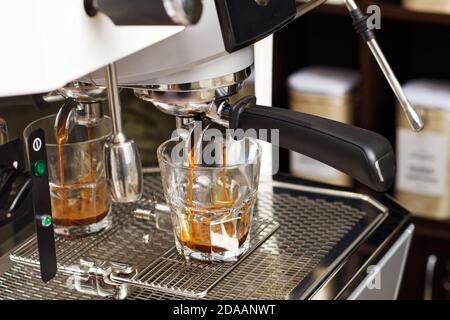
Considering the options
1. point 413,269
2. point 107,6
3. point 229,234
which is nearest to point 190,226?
point 229,234

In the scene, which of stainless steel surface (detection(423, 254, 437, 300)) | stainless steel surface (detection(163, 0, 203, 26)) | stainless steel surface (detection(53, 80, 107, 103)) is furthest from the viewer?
stainless steel surface (detection(423, 254, 437, 300))

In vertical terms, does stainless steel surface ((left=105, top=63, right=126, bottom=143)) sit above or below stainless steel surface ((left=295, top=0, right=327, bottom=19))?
below

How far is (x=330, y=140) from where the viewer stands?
0.76m

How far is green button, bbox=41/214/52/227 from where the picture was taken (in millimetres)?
815

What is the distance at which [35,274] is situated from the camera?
91cm

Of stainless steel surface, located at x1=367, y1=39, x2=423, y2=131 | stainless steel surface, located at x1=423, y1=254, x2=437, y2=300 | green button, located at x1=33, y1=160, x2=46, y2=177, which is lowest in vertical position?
stainless steel surface, located at x1=423, y1=254, x2=437, y2=300

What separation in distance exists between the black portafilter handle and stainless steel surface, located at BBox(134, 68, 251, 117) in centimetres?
2

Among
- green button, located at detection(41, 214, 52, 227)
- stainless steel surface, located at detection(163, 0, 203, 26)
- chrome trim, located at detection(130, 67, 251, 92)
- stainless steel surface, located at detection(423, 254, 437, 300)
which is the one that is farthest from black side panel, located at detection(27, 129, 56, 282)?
stainless steel surface, located at detection(423, 254, 437, 300)

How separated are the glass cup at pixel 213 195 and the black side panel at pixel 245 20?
15cm

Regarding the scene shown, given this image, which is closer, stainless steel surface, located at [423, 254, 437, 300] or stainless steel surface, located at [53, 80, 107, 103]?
stainless steel surface, located at [53, 80, 107, 103]

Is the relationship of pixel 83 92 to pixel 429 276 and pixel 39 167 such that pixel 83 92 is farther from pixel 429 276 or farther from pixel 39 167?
pixel 429 276

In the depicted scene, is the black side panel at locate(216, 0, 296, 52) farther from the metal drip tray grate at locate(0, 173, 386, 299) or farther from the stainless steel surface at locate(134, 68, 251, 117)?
the metal drip tray grate at locate(0, 173, 386, 299)

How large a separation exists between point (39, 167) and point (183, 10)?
0.25m
